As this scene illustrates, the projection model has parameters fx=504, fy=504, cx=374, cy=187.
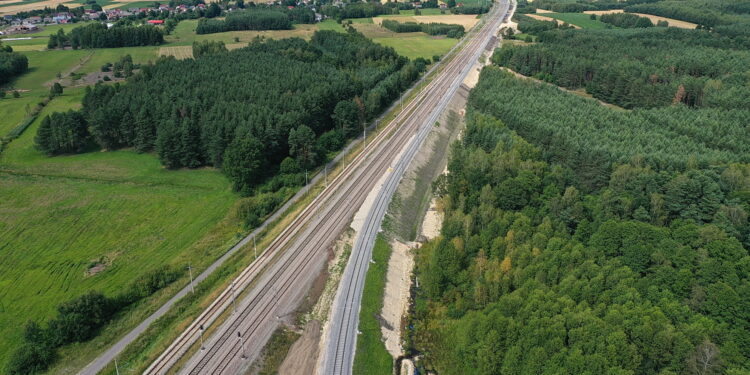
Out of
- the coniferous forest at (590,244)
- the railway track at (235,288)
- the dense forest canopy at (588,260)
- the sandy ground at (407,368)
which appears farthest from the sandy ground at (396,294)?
the railway track at (235,288)

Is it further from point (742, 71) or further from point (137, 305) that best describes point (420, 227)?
point (742, 71)

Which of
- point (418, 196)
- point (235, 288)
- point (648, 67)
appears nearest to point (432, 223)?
point (418, 196)

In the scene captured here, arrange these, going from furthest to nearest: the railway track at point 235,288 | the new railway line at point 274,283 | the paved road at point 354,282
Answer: the paved road at point 354,282
the new railway line at point 274,283
the railway track at point 235,288

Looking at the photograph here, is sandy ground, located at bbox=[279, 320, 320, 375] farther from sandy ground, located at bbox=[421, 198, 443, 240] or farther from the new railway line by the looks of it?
sandy ground, located at bbox=[421, 198, 443, 240]

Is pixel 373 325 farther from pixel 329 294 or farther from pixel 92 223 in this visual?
pixel 92 223

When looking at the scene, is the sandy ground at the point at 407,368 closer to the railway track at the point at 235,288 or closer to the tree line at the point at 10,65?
the railway track at the point at 235,288
